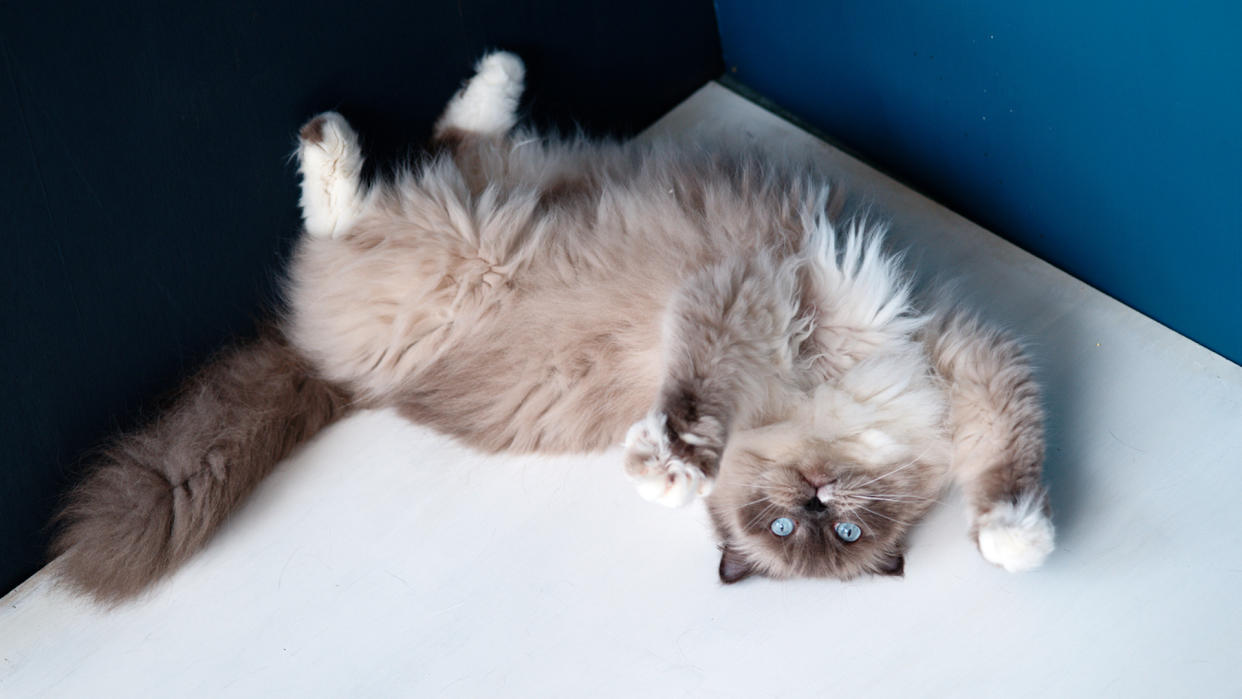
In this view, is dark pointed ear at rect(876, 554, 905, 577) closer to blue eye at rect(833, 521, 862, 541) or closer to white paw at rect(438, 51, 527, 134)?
blue eye at rect(833, 521, 862, 541)

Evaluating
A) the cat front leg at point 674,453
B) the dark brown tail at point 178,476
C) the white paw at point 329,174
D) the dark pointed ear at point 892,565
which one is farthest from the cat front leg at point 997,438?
the dark brown tail at point 178,476

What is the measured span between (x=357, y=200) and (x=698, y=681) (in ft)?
3.59

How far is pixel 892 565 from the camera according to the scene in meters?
1.76

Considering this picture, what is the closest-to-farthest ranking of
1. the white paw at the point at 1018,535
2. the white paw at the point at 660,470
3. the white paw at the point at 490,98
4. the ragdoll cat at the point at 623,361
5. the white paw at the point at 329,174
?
the white paw at the point at 660,470, the white paw at the point at 1018,535, the ragdoll cat at the point at 623,361, the white paw at the point at 329,174, the white paw at the point at 490,98

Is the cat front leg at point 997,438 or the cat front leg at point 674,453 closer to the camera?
the cat front leg at point 674,453

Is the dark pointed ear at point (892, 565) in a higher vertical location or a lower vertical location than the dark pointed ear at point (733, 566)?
higher

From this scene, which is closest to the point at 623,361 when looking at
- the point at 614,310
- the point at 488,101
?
the point at 614,310

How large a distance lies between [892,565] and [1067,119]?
0.87 metres

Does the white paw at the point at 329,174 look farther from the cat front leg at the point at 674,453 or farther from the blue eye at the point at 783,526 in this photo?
the blue eye at the point at 783,526

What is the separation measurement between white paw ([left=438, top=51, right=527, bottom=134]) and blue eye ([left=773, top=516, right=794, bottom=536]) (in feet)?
3.23

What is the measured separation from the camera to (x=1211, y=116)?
1.64m

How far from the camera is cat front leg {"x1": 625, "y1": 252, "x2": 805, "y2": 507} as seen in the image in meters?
1.54

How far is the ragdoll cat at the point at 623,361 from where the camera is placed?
1.75 m

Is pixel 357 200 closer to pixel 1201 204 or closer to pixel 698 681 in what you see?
pixel 698 681
